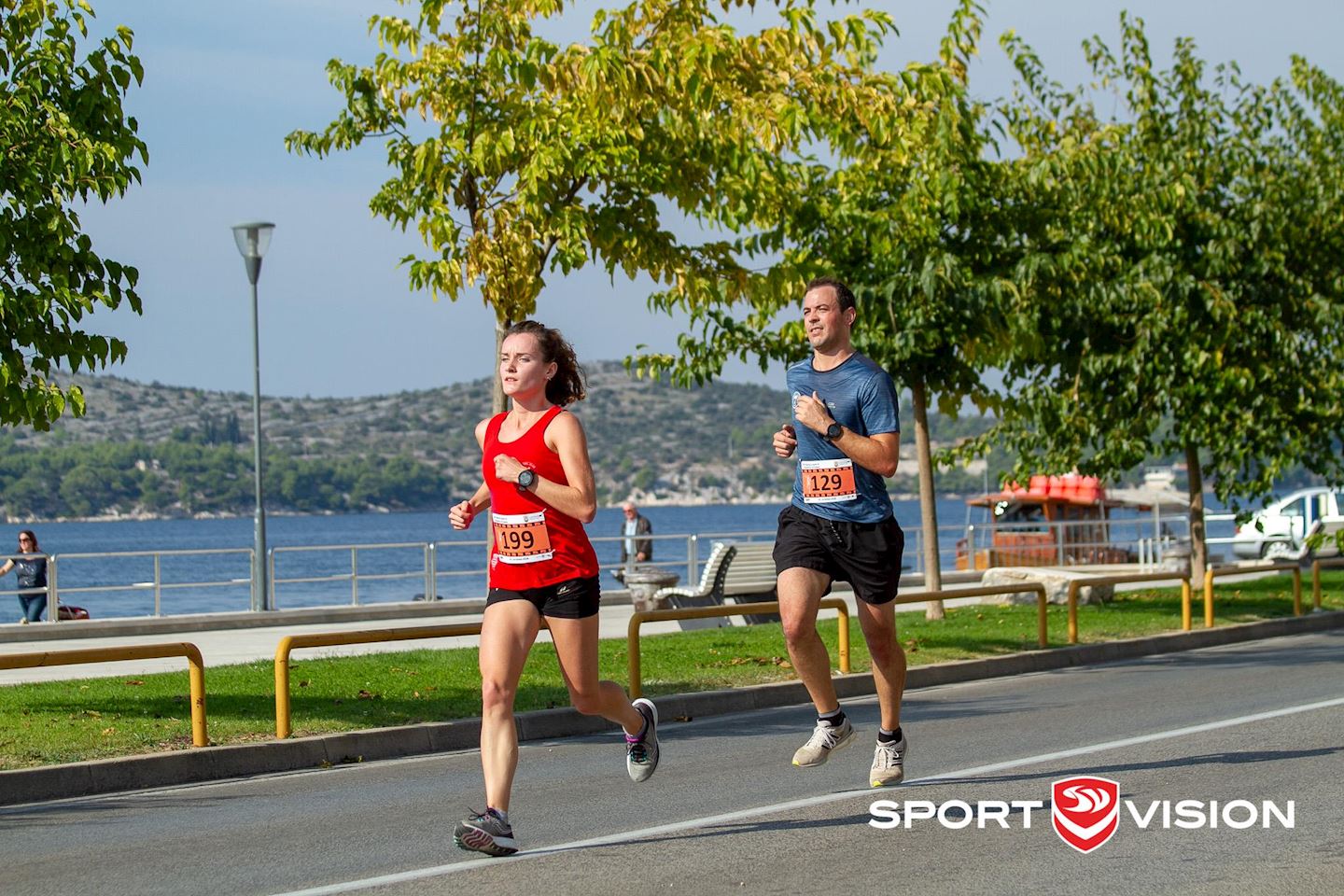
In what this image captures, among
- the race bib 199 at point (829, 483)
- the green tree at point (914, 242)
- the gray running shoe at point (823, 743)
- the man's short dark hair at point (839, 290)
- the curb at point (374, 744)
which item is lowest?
the curb at point (374, 744)

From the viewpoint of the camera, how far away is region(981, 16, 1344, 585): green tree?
21.4 meters

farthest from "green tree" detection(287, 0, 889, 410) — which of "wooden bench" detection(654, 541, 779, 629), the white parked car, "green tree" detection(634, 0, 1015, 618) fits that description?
the white parked car

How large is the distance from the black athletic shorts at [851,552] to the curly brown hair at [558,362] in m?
1.20

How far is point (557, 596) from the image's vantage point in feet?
21.5

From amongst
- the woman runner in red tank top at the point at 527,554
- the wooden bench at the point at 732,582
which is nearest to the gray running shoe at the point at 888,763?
the woman runner in red tank top at the point at 527,554

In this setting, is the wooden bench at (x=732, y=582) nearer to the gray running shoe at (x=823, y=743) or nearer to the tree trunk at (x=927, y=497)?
the tree trunk at (x=927, y=497)

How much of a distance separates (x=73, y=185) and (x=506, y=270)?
4458mm

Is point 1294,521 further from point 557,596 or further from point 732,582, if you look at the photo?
point 557,596

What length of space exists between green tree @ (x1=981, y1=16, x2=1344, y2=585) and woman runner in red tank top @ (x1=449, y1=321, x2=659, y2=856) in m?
14.3

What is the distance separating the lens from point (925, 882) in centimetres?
603

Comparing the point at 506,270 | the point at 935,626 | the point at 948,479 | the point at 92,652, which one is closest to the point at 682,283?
the point at 506,270

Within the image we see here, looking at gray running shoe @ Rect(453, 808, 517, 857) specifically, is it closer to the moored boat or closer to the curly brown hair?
the curly brown hair

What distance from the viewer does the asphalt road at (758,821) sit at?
6.20 metres

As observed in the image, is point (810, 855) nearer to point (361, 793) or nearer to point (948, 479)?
point (361, 793)
